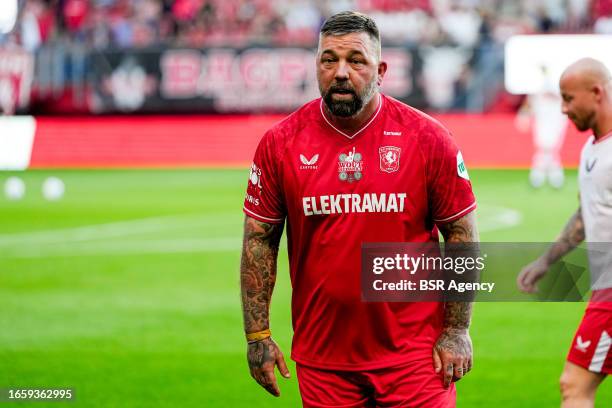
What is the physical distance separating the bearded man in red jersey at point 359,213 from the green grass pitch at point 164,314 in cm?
317

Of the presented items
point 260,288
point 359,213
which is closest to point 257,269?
point 260,288

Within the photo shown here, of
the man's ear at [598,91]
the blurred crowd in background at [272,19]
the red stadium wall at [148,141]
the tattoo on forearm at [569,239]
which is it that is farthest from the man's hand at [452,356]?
the blurred crowd in background at [272,19]

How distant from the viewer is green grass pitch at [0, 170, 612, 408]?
8.13 m

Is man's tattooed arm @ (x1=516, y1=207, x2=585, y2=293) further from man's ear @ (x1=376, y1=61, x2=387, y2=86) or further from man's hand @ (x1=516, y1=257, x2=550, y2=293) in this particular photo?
man's ear @ (x1=376, y1=61, x2=387, y2=86)

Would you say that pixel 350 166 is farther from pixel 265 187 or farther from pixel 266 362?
pixel 266 362

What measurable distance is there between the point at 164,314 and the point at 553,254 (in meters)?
5.81

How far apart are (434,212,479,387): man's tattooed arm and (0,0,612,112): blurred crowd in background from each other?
23282mm

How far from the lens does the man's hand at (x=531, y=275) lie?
5.84 meters

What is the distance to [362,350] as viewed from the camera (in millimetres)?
4598

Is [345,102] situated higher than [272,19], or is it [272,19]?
[345,102]

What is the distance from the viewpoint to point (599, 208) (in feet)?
→ 18.5

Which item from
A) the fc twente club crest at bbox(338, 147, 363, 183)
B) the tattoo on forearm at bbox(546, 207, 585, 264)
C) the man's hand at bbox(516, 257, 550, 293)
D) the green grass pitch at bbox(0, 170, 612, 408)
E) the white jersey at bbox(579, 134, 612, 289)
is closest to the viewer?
the fc twente club crest at bbox(338, 147, 363, 183)

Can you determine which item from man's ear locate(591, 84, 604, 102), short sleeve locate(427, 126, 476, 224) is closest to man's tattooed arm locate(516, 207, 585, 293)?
man's ear locate(591, 84, 604, 102)

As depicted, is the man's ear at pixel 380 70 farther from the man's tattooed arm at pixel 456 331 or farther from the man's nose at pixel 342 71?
the man's tattooed arm at pixel 456 331
